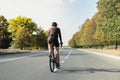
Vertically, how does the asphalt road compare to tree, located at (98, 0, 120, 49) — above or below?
below

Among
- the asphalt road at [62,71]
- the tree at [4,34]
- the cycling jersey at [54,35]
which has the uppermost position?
the tree at [4,34]

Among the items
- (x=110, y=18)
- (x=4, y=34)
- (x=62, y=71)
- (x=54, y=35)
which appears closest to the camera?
(x=54, y=35)

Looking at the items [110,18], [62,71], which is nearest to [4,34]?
[110,18]

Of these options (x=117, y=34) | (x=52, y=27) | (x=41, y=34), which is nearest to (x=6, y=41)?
(x=41, y=34)

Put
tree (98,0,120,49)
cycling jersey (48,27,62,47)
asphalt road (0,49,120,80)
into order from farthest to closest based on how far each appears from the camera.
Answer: tree (98,0,120,49) < cycling jersey (48,27,62,47) < asphalt road (0,49,120,80)

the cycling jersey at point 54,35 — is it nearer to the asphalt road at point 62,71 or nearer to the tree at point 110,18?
the asphalt road at point 62,71

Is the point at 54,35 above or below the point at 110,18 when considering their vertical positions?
below

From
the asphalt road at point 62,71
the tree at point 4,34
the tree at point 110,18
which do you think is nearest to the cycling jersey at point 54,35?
the asphalt road at point 62,71

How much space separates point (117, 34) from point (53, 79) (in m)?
49.6

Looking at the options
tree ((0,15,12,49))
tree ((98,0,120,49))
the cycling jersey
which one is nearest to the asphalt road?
the cycling jersey

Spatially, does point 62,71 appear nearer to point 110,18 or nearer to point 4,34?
point 110,18

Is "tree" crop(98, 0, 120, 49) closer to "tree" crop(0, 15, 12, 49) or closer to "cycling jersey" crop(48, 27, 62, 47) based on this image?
"tree" crop(0, 15, 12, 49)

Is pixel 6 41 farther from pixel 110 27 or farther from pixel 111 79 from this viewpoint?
pixel 111 79

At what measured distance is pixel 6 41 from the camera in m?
96.0
